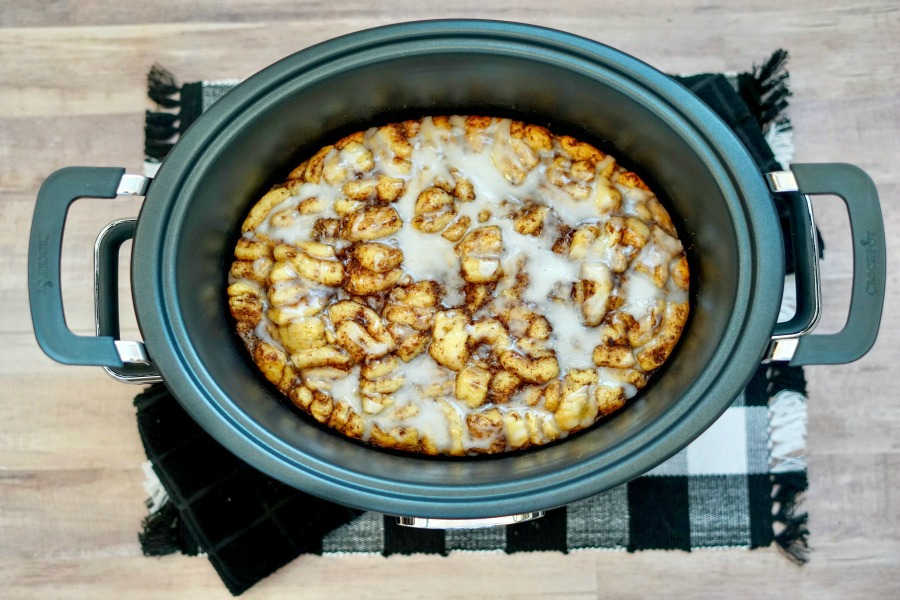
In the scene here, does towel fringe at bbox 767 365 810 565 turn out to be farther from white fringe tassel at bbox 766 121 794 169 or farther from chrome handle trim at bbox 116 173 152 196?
chrome handle trim at bbox 116 173 152 196

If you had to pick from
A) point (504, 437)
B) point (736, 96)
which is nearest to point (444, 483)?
point (504, 437)

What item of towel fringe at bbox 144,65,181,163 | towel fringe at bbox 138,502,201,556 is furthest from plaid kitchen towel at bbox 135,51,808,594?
towel fringe at bbox 144,65,181,163

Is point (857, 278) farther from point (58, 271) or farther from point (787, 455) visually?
point (58, 271)

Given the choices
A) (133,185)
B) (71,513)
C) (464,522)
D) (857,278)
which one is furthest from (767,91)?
(71,513)

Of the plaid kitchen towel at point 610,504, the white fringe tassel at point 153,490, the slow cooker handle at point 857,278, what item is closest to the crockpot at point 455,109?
the slow cooker handle at point 857,278

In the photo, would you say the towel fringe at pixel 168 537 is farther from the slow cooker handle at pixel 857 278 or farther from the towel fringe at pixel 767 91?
the towel fringe at pixel 767 91
